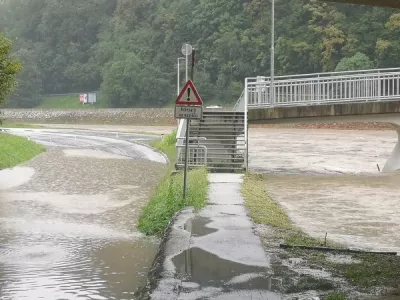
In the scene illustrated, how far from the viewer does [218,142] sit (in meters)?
23.6

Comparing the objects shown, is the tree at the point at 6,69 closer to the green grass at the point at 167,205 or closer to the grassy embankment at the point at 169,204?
the grassy embankment at the point at 169,204

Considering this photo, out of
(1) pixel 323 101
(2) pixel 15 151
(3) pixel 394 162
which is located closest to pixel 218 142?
(1) pixel 323 101

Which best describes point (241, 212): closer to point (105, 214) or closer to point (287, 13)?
point (105, 214)

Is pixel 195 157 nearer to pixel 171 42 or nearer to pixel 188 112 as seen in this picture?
pixel 188 112

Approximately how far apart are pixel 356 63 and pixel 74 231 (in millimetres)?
57611

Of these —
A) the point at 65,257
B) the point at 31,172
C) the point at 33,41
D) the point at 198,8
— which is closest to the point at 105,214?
the point at 65,257

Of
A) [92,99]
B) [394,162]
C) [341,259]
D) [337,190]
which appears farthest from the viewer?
[92,99]

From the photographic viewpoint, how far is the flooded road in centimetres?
1361

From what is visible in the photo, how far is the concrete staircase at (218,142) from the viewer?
22000 millimetres

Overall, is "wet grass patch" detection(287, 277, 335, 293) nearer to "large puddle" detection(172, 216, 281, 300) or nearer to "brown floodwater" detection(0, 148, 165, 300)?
"large puddle" detection(172, 216, 281, 300)

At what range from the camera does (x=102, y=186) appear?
20141 millimetres

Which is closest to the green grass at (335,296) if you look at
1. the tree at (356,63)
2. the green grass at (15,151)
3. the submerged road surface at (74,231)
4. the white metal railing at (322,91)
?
the submerged road surface at (74,231)

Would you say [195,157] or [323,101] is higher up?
[323,101]

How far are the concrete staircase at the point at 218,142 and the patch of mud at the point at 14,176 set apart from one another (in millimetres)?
5245
